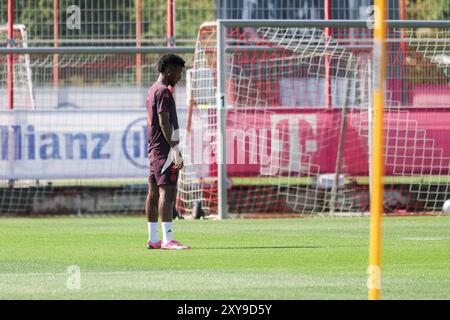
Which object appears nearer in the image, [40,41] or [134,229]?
[134,229]

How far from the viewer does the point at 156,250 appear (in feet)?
47.2

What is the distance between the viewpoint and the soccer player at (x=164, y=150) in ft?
47.7

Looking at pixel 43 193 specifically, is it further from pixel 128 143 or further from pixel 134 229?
pixel 134 229

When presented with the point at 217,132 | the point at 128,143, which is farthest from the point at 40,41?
the point at 217,132

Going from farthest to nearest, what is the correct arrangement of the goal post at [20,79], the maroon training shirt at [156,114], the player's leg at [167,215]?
the goal post at [20,79] < the maroon training shirt at [156,114] < the player's leg at [167,215]

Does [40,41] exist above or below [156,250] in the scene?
above

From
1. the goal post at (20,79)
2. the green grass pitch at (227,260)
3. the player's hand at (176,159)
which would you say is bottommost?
the green grass pitch at (227,260)

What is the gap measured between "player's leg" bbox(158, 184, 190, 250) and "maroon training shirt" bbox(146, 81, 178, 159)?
42cm

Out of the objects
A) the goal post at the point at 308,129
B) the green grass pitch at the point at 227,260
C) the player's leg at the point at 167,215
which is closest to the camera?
the green grass pitch at the point at 227,260

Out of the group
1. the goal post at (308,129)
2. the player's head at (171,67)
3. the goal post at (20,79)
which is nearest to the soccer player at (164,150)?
the player's head at (171,67)

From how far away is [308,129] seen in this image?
71.4ft

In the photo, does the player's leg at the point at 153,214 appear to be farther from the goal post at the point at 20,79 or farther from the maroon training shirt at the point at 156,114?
the goal post at the point at 20,79

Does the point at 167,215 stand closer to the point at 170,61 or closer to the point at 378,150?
the point at 170,61
